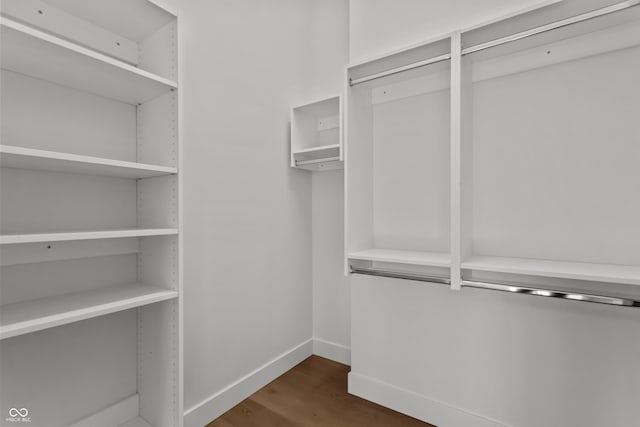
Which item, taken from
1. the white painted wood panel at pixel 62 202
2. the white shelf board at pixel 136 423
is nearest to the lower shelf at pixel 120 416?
the white shelf board at pixel 136 423

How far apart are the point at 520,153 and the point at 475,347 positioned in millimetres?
1017

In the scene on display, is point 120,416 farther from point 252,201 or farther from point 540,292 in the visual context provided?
point 540,292

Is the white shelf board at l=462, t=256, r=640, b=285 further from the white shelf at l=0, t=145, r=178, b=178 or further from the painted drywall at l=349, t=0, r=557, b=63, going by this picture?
the white shelf at l=0, t=145, r=178, b=178

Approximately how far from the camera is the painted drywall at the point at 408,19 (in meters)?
1.61

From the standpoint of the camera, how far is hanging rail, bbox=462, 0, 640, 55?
1151 mm

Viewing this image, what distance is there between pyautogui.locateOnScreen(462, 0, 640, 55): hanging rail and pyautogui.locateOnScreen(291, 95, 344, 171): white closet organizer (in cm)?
93

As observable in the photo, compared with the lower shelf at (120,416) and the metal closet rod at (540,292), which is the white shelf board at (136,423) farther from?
the metal closet rod at (540,292)

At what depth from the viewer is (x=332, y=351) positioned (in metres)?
2.47

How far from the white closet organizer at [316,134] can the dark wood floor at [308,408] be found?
1535mm

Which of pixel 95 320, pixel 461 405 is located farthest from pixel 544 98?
pixel 95 320

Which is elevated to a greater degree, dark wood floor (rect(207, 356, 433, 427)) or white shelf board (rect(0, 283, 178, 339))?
white shelf board (rect(0, 283, 178, 339))

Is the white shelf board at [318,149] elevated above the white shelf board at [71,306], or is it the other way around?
the white shelf board at [318,149]

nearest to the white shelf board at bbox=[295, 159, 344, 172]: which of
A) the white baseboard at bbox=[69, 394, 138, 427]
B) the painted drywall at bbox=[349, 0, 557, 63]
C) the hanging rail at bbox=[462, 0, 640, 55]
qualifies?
the painted drywall at bbox=[349, 0, 557, 63]

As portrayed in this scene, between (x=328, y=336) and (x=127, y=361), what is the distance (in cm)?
146
